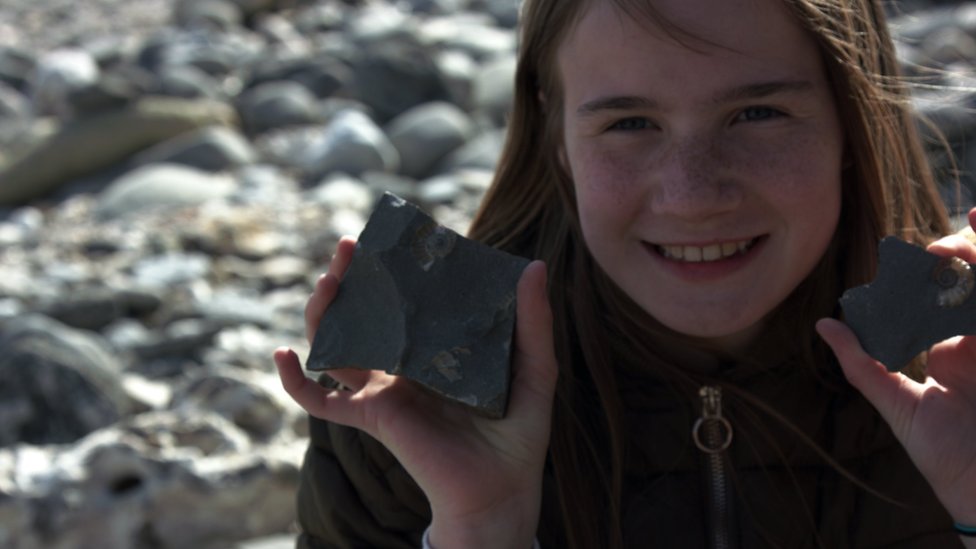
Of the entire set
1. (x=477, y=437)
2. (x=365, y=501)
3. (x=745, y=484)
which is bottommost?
(x=365, y=501)

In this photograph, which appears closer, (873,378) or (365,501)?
(873,378)

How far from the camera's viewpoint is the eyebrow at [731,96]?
250 centimetres

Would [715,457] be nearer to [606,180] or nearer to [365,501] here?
[606,180]

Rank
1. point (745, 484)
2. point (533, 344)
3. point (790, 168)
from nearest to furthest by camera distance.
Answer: point (533, 344) → point (790, 168) → point (745, 484)

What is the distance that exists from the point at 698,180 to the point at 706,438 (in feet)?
1.81

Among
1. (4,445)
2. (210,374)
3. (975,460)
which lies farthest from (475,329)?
(4,445)

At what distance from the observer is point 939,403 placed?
2.42 meters

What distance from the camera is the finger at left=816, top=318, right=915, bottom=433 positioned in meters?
2.43

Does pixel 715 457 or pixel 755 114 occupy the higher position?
pixel 755 114

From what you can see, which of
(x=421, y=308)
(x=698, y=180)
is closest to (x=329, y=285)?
(x=421, y=308)

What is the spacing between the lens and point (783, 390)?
277 cm

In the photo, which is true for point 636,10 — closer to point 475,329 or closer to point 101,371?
point 475,329

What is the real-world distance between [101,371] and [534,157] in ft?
8.44

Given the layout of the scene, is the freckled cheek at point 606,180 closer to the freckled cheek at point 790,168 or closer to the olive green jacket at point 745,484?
the freckled cheek at point 790,168
